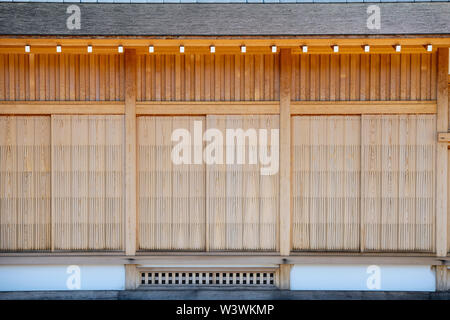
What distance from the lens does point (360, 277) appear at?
6.93 m

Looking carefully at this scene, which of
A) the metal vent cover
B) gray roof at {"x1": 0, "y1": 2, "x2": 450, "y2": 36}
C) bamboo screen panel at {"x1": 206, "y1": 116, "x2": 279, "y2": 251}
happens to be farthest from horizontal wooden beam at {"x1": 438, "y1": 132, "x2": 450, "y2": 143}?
the metal vent cover

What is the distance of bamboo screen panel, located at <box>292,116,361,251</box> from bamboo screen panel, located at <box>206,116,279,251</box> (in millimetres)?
636

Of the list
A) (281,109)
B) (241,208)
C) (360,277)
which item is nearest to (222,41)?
(281,109)

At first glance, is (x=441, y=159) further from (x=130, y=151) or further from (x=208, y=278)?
(x=130, y=151)

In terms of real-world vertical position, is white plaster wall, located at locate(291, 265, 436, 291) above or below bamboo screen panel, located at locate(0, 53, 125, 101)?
below

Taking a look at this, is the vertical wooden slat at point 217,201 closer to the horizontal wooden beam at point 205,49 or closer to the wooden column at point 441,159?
the horizontal wooden beam at point 205,49

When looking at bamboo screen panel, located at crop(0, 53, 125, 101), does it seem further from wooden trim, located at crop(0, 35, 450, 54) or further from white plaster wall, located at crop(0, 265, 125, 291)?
white plaster wall, located at crop(0, 265, 125, 291)

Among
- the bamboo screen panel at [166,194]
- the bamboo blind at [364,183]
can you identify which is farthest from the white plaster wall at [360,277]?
the bamboo screen panel at [166,194]

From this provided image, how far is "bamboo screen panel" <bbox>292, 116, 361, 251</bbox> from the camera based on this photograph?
6.96m

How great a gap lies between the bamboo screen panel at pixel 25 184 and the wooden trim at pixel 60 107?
0.52 ft

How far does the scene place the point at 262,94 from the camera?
275 inches

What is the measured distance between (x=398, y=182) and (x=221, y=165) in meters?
3.41

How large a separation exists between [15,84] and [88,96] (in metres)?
1.40

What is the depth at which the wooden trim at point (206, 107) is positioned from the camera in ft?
22.7
